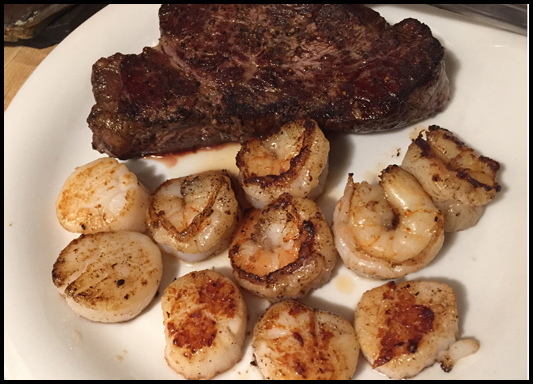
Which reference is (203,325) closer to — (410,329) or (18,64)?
(410,329)

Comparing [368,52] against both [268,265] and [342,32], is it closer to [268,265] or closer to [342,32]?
[342,32]

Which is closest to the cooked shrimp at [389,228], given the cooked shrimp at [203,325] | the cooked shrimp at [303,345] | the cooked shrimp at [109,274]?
the cooked shrimp at [303,345]

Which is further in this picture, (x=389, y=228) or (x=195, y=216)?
(x=195, y=216)

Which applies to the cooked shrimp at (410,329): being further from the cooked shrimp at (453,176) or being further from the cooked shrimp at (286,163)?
the cooked shrimp at (286,163)

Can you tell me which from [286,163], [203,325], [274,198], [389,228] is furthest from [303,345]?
[286,163]

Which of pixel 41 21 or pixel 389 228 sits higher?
pixel 41 21

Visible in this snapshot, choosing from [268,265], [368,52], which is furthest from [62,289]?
[368,52]
